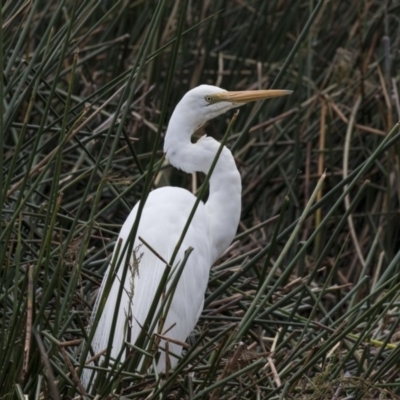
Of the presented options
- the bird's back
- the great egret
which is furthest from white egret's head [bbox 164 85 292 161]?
the bird's back

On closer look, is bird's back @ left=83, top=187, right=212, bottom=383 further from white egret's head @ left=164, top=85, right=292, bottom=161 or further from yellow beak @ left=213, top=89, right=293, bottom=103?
yellow beak @ left=213, top=89, right=293, bottom=103

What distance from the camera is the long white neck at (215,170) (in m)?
2.15

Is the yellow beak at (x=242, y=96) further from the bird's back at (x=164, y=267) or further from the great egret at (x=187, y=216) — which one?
the bird's back at (x=164, y=267)

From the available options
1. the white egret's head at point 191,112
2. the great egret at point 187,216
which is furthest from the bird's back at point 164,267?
the white egret's head at point 191,112

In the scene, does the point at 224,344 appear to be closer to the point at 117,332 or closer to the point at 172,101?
the point at 117,332

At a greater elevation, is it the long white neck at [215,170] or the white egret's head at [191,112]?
the white egret's head at [191,112]

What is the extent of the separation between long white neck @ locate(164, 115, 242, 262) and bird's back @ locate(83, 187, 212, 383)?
0.04 meters

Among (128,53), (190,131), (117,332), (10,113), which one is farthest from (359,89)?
(10,113)

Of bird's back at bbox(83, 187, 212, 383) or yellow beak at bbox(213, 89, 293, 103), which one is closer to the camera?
bird's back at bbox(83, 187, 212, 383)

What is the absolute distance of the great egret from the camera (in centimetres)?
206

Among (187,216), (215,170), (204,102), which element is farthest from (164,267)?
(204,102)

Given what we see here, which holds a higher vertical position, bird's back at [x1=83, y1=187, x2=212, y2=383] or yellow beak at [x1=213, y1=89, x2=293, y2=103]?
yellow beak at [x1=213, y1=89, x2=293, y2=103]

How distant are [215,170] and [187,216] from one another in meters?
0.12

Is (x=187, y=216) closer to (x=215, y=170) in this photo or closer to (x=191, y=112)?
(x=215, y=170)
